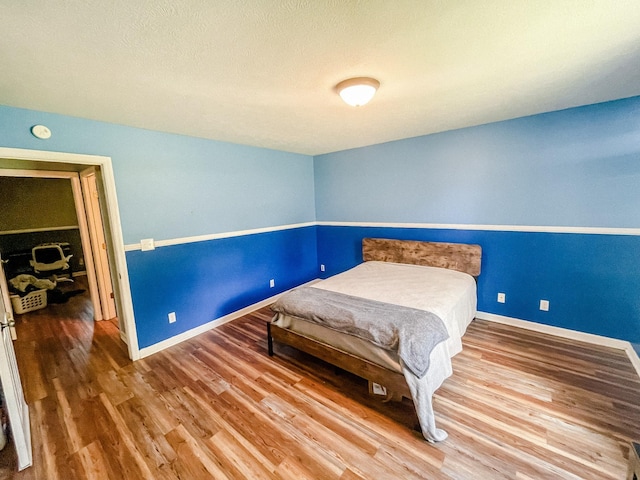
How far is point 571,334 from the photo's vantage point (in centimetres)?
264

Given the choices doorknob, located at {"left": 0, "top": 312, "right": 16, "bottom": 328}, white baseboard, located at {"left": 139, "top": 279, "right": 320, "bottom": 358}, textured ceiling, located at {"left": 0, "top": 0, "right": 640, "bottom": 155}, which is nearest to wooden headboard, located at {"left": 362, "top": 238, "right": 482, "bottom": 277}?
textured ceiling, located at {"left": 0, "top": 0, "right": 640, "bottom": 155}

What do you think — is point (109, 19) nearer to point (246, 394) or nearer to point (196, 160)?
point (196, 160)

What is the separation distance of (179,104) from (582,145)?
3.73 m

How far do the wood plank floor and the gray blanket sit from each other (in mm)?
524

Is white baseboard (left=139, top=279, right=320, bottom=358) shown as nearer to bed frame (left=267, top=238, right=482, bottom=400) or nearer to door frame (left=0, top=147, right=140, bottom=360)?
door frame (left=0, top=147, right=140, bottom=360)

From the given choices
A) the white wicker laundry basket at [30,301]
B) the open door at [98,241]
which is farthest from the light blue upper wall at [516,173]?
the white wicker laundry basket at [30,301]

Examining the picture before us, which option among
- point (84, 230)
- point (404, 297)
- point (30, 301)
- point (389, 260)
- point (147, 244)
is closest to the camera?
point (404, 297)

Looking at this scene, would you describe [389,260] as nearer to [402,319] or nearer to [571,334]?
[402,319]

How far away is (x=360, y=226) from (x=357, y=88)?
8.55ft

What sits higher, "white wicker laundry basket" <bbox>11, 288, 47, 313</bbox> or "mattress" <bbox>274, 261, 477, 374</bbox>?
"mattress" <bbox>274, 261, 477, 374</bbox>

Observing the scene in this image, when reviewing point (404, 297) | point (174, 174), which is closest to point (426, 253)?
point (404, 297)

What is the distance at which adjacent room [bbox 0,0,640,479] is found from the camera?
1.32m

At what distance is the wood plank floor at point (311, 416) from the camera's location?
1467 mm

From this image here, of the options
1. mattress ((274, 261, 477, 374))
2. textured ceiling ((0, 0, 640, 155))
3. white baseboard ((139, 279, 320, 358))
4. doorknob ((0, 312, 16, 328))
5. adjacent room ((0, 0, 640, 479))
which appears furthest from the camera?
white baseboard ((139, 279, 320, 358))
